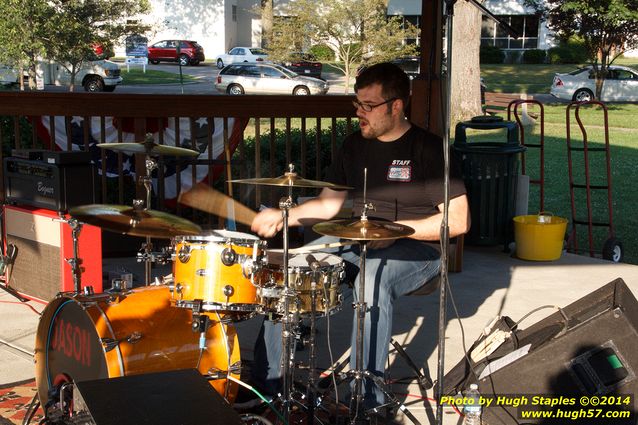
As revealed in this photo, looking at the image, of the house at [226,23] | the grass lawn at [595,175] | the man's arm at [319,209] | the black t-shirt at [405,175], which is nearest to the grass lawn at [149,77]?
the house at [226,23]

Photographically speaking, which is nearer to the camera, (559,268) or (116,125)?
(559,268)

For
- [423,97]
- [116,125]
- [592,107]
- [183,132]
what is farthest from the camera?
[592,107]

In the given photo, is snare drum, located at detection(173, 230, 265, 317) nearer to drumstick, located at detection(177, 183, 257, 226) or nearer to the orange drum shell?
the orange drum shell

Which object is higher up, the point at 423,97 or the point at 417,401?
the point at 423,97

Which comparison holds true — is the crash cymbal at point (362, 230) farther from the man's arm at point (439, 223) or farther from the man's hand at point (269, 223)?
the man's hand at point (269, 223)

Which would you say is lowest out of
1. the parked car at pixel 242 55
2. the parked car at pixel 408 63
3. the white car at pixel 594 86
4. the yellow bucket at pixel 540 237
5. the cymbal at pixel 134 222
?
the yellow bucket at pixel 540 237

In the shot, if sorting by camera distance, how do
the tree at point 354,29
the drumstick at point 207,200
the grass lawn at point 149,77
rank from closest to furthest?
1. the drumstick at point 207,200
2. the tree at point 354,29
3. the grass lawn at point 149,77

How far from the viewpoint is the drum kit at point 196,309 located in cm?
358

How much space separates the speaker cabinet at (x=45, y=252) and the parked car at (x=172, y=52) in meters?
34.2

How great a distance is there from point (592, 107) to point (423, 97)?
20410 mm

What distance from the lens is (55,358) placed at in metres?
3.90

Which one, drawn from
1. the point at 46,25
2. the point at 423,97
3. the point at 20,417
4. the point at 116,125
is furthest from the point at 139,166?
the point at 46,25

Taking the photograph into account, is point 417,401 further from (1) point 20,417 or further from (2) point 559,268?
(2) point 559,268

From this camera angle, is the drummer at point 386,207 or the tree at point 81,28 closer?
the drummer at point 386,207
